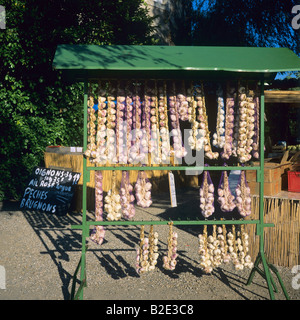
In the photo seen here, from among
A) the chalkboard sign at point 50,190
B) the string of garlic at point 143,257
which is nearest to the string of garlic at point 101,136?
the string of garlic at point 143,257

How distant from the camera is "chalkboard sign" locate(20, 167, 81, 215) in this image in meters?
7.86

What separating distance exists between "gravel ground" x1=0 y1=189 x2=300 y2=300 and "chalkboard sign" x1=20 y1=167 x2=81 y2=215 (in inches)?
28.5

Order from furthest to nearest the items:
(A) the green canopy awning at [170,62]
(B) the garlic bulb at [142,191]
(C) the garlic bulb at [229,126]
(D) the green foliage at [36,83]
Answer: (D) the green foliage at [36,83], (B) the garlic bulb at [142,191], (C) the garlic bulb at [229,126], (A) the green canopy awning at [170,62]

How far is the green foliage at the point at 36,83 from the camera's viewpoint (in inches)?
341

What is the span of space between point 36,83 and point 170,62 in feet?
20.7

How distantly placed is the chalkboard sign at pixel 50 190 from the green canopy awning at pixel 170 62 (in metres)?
4.17

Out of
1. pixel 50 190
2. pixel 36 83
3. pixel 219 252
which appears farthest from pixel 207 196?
pixel 36 83

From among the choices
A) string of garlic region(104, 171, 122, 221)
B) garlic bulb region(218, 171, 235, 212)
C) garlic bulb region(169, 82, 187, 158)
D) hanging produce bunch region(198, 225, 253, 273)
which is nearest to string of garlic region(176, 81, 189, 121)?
garlic bulb region(169, 82, 187, 158)

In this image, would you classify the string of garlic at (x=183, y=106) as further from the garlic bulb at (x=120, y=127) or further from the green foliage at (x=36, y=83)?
the green foliage at (x=36, y=83)

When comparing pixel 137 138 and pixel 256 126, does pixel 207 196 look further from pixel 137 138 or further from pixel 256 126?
pixel 137 138

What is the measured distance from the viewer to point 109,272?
16.2 ft

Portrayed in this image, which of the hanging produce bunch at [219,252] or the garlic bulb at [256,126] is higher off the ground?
the garlic bulb at [256,126]

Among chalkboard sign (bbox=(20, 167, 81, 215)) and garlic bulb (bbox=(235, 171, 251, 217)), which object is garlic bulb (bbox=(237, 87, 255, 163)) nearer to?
garlic bulb (bbox=(235, 171, 251, 217))

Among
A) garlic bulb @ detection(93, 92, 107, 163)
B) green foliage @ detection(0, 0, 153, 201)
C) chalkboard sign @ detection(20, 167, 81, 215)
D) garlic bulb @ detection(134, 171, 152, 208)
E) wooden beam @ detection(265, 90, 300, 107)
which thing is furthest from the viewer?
green foliage @ detection(0, 0, 153, 201)
